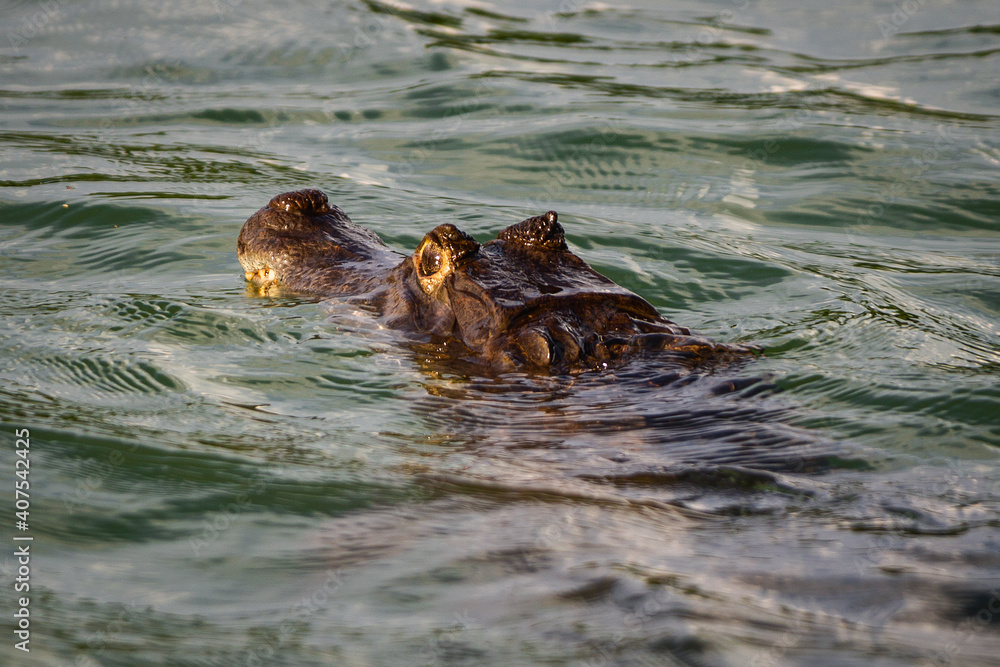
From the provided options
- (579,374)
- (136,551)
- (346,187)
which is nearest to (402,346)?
(579,374)

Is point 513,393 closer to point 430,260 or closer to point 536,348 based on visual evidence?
point 536,348

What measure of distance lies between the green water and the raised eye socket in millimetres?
379

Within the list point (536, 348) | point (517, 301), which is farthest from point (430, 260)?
point (536, 348)

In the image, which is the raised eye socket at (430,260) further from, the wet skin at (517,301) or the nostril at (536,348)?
the nostril at (536,348)

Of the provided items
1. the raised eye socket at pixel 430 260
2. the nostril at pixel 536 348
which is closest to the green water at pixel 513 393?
the nostril at pixel 536 348

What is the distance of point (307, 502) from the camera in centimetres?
394

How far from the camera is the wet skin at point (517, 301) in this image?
447cm

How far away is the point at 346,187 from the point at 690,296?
3.45 metres

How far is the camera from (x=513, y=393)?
435 centimetres

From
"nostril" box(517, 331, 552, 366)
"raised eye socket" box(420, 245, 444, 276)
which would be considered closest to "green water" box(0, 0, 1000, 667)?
"nostril" box(517, 331, 552, 366)

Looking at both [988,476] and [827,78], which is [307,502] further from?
[827,78]

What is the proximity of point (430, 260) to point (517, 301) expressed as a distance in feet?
1.67

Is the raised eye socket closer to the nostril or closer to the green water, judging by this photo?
the green water

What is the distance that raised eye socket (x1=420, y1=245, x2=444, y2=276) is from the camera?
481cm
